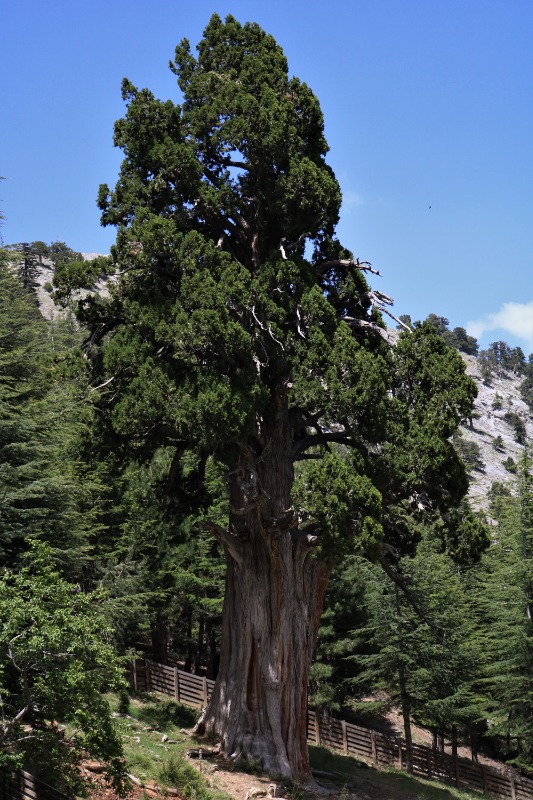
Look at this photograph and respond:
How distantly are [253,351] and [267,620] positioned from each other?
490 cm

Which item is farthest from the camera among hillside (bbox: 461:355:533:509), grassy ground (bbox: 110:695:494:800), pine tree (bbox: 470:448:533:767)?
hillside (bbox: 461:355:533:509)

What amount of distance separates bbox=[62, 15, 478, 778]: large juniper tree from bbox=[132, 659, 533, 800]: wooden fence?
26.6ft

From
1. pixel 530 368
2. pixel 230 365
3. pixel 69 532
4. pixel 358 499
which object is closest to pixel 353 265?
pixel 230 365

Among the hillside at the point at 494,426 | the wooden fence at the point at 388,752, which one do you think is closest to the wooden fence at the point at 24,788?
the wooden fence at the point at 388,752

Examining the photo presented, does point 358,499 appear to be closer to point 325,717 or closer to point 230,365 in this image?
point 230,365

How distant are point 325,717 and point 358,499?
13.8 meters

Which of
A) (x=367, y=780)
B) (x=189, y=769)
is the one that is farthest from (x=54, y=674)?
(x=367, y=780)

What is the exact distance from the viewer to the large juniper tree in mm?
14234

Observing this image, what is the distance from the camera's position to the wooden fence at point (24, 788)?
9.63 m

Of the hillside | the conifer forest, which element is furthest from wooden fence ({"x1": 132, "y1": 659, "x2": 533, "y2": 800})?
the hillside

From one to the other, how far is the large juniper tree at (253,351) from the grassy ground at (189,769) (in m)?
0.98

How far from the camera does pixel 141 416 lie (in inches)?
555

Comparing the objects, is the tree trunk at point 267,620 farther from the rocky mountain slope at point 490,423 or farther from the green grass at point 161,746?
the rocky mountain slope at point 490,423

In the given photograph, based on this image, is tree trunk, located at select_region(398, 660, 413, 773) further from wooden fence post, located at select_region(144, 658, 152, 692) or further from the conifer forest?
the conifer forest
